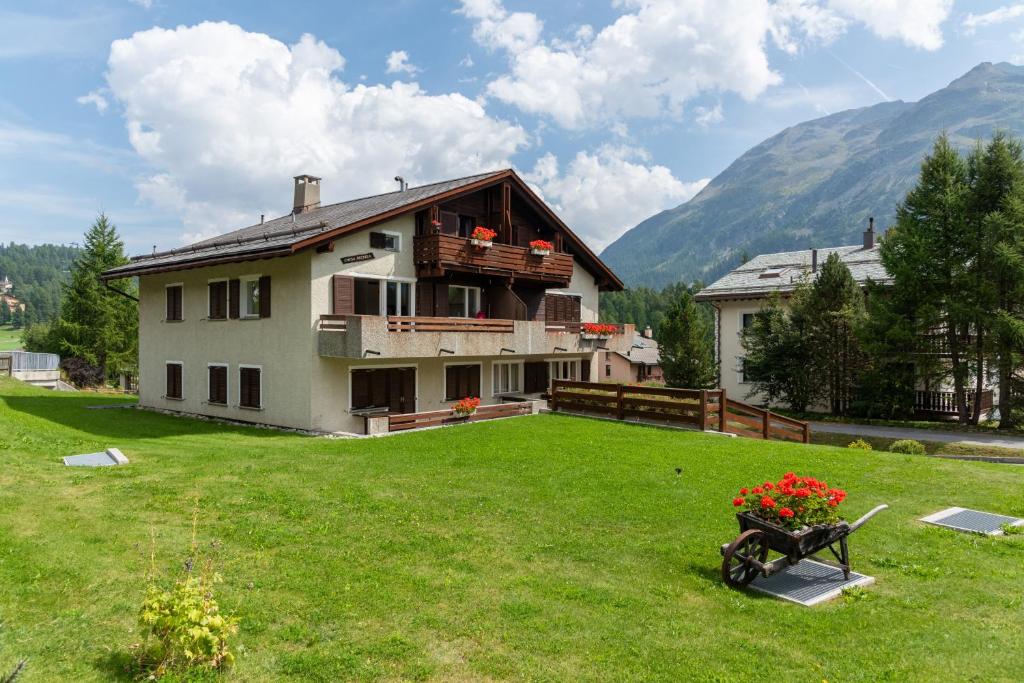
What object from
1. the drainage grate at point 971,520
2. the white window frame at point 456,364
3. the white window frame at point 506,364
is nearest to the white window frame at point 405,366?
the white window frame at point 456,364

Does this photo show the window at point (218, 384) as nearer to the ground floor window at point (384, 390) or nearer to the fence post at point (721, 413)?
the ground floor window at point (384, 390)

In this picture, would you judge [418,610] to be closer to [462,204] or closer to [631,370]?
[462,204]

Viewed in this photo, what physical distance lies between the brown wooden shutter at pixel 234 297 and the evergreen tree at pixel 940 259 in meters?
27.6

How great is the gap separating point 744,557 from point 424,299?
1842 centimetres

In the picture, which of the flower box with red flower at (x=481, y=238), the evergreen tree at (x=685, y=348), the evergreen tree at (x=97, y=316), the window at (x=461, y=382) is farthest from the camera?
the evergreen tree at (x=97, y=316)

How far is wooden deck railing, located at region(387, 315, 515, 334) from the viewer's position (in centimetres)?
2094

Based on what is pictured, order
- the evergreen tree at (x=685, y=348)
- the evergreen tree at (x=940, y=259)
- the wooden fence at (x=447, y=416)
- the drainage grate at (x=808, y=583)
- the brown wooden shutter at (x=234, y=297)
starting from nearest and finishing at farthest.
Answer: the drainage grate at (x=808, y=583), the wooden fence at (x=447, y=416), the brown wooden shutter at (x=234, y=297), the evergreen tree at (x=940, y=259), the evergreen tree at (x=685, y=348)

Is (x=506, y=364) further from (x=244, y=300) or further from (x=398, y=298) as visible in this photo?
(x=244, y=300)

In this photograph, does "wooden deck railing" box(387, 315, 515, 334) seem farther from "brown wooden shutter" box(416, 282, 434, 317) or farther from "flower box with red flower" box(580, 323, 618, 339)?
"flower box with red flower" box(580, 323, 618, 339)

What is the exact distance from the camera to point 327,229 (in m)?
20.5

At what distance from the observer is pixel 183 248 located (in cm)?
2766

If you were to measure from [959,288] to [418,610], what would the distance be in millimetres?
29055

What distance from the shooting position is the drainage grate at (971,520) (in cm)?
958

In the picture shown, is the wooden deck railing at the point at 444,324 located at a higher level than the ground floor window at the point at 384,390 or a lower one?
higher
